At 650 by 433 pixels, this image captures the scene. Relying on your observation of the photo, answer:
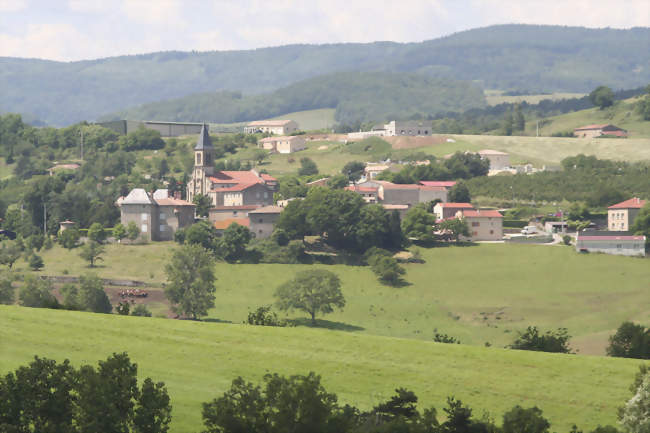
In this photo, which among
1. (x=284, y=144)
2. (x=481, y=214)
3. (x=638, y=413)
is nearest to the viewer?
(x=638, y=413)

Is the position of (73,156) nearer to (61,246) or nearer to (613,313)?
(61,246)

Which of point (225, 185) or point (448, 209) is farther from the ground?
point (225, 185)

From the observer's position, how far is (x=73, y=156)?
186 m

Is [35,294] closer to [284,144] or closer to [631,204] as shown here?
[631,204]

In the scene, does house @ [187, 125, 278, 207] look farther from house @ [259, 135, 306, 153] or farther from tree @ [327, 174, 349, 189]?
house @ [259, 135, 306, 153]

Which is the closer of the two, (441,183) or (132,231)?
(132,231)

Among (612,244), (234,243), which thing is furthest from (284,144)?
(612,244)

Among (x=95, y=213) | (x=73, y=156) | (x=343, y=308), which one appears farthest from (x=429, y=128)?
(x=343, y=308)

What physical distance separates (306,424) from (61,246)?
88.4 meters

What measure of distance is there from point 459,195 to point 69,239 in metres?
49.2

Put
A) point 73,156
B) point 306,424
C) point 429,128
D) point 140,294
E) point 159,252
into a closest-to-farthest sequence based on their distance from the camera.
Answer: point 306,424 < point 140,294 < point 159,252 < point 73,156 < point 429,128

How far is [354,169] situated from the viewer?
15988 cm

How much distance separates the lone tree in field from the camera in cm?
8656

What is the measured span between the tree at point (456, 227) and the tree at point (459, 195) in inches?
618
